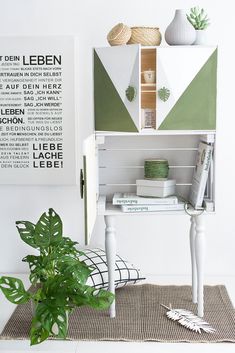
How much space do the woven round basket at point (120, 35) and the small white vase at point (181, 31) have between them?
0.67 feet

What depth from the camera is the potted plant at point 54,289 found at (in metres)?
2.72

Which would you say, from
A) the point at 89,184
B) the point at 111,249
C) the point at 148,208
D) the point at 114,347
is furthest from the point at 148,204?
the point at 114,347

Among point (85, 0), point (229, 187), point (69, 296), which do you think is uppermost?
point (85, 0)

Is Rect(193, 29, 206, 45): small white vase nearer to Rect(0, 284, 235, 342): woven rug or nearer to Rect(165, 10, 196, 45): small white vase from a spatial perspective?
Rect(165, 10, 196, 45): small white vase

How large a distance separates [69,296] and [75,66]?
1.44m

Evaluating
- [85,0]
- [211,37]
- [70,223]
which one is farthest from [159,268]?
[85,0]

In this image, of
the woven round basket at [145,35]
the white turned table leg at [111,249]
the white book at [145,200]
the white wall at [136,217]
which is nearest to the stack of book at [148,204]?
the white book at [145,200]

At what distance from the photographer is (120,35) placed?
3.01m

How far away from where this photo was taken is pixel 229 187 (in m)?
3.76

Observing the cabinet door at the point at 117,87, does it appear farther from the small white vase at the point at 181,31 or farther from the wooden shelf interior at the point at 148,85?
the small white vase at the point at 181,31

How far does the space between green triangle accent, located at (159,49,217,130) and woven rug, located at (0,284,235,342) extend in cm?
93

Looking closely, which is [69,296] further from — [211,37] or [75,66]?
[211,37]

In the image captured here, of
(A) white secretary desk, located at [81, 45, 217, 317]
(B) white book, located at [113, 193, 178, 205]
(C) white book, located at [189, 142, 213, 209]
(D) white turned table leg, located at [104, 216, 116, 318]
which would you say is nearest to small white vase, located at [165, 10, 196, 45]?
(A) white secretary desk, located at [81, 45, 217, 317]

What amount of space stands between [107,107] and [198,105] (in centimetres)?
44
